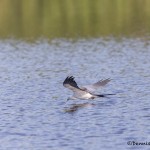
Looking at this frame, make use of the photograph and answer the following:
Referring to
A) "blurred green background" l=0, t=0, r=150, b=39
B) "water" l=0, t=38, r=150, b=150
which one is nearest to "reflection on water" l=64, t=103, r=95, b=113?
"water" l=0, t=38, r=150, b=150

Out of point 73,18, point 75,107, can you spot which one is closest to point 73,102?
point 75,107

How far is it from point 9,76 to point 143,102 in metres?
10.3

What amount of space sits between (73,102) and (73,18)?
32.4 meters

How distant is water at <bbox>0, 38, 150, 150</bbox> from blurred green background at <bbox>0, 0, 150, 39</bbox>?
7826mm

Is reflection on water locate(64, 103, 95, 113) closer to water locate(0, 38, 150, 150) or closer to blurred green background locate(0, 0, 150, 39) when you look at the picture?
water locate(0, 38, 150, 150)

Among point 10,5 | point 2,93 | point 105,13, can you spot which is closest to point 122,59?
point 2,93

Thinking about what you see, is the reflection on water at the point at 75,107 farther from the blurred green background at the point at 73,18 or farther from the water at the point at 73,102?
the blurred green background at the point at 73,18

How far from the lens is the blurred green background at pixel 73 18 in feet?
165

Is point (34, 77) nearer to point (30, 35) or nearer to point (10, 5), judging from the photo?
point (30, 35)

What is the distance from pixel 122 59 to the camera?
35.8 metres

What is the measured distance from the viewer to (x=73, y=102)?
2483cm

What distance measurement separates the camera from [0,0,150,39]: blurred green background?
1986 inches

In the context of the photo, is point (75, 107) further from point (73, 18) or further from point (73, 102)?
point (73, 18)

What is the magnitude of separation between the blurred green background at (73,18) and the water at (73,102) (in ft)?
25.7
